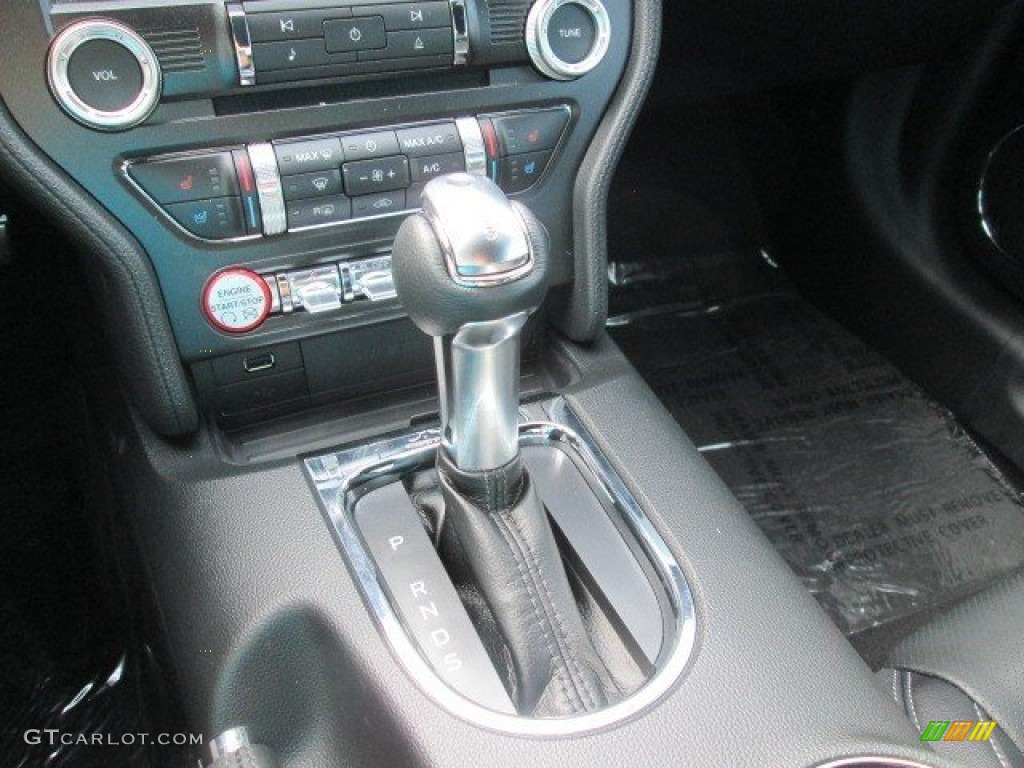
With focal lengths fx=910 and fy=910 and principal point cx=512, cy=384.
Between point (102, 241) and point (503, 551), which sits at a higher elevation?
point (102, 241)

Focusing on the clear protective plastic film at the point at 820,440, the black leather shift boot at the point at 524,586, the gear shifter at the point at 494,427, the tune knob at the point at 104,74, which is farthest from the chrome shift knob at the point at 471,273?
the clear protective plastic film at the point at 820,440

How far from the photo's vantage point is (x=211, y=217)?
67 centimetres

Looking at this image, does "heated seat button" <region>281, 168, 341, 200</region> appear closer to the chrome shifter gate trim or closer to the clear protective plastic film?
the chrome shifter gate trim

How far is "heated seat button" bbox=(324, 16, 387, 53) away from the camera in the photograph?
0.65m

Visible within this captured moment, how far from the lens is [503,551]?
636 mm

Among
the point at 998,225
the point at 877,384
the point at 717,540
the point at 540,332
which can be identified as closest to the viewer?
the point at 717,540

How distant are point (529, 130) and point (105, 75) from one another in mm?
318

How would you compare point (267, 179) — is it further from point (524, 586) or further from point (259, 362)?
point (524, 586)

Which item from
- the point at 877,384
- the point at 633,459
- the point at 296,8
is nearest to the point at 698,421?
the point at 877,384

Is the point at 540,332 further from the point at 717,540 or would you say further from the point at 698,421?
the point at 698,421

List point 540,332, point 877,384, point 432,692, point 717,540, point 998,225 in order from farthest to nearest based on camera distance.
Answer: point 877,384 → point 998,225 → point 540,332 → point 717,540 → point 432,692

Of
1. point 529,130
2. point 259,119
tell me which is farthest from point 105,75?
point 529,130

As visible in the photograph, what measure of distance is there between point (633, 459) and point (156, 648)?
1.38 feet

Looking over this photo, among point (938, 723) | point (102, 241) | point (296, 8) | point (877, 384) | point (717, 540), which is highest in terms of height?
point (296, 8)
